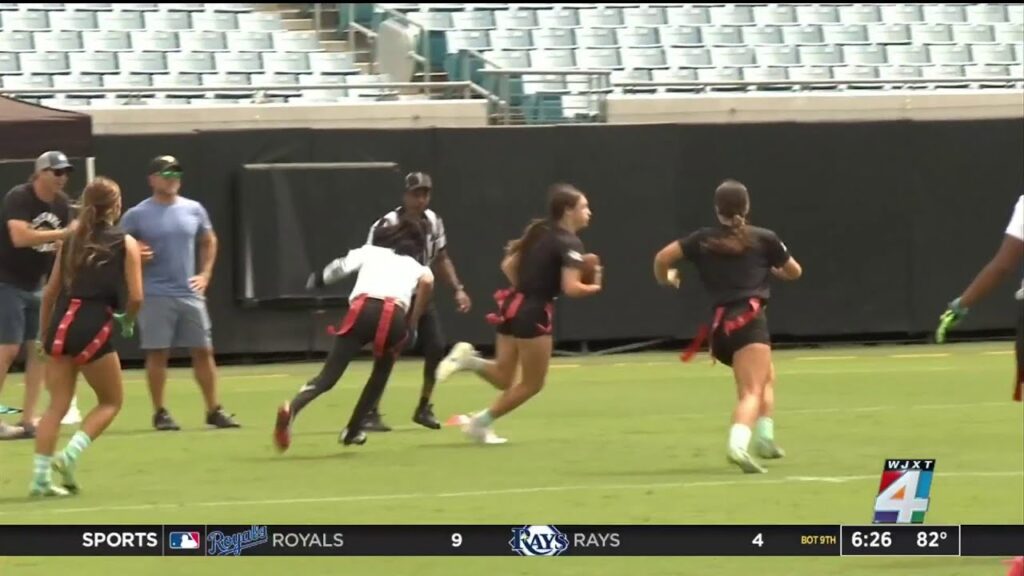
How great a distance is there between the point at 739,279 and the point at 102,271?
12.3 ft

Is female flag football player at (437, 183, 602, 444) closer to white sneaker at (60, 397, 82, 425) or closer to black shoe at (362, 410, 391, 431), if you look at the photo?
black shoe at (362, 410, 391, 431)

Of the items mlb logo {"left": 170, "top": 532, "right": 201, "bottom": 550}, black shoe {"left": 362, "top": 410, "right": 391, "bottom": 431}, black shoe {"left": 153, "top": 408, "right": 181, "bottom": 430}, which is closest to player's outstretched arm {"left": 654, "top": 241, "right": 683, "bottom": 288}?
black shoe {"left": 362, "top": 410, "right": 391, "bottom": 431}

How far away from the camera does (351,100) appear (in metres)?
22.7

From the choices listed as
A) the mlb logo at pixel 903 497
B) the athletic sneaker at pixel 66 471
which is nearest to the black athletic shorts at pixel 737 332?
the athletic sneaker at pixel 66 471

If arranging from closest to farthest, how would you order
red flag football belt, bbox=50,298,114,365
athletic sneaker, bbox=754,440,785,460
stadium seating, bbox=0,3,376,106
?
red flag football belt, bbox=50,298,114,365
athletic sneaker, bbox=754,440,785,460
stadium seating, bbox=0,3,376,106

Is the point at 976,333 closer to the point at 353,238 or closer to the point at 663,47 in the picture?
the point at 663,47

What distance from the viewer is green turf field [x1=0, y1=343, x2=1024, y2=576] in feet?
32.6

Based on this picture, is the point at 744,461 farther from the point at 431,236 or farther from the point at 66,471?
the point at 66,471

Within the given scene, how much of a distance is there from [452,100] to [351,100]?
1.09m

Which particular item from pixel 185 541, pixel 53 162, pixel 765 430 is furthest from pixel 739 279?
pixel 185 541

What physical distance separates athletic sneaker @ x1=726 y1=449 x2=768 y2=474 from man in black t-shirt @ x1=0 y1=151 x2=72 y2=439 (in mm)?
4711

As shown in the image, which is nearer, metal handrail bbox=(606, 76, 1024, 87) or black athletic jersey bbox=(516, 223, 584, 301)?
black athletic jersey bbox=(516, 223, 584, 301)

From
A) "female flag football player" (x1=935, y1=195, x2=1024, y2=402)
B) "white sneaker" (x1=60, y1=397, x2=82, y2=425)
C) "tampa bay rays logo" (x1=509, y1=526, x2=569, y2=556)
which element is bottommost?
"white sneaker" (x1=60, y1=397, x2=82, y2=425)
